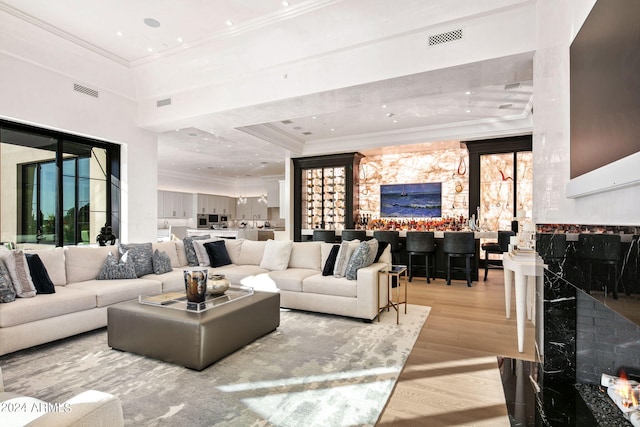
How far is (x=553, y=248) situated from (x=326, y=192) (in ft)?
24.3

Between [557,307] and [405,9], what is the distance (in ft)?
10.8

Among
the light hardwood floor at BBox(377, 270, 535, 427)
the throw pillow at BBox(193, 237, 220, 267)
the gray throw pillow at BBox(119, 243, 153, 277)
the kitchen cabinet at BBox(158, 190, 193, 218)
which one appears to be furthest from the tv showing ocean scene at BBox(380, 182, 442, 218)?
the kitchen cabinet at BBox(158, 190, 193, 218)

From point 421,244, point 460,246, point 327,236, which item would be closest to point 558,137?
point 460,246

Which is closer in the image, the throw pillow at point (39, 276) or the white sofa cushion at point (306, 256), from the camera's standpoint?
the throw pillow at point (39, 276)

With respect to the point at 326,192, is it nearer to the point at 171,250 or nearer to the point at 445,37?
the point at 171,250

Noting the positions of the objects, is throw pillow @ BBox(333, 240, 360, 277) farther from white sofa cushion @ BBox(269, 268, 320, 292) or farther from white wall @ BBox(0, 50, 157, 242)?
white wall @ BBox(0, 50, 157, 242)

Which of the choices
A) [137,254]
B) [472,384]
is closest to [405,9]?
[472,384]

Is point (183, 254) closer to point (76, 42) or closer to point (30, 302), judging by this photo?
point (30, 302)

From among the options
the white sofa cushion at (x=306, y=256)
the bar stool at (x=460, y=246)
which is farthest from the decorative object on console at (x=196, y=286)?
the bar stool at (x=460, y=246)

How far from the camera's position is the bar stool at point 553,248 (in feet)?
5.93

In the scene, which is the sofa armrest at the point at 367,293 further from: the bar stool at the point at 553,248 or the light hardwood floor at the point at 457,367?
the bar stool at the point at 553,248

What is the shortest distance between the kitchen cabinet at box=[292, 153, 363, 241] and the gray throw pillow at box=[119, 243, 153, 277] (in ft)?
16.2

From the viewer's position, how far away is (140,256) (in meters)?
4.35

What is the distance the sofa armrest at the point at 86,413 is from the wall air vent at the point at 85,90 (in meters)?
5.52
